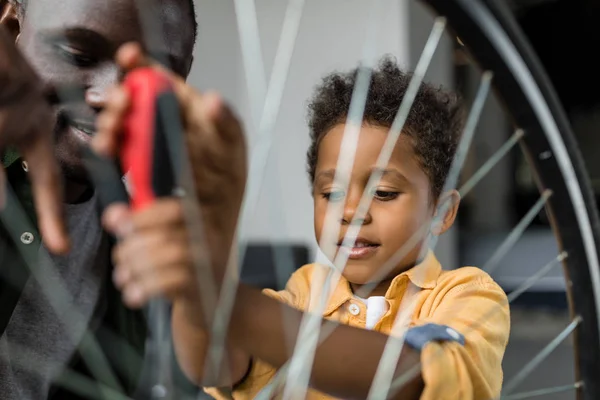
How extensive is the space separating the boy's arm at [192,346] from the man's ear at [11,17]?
11.4 inches

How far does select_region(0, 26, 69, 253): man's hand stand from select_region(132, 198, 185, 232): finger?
0.04 m

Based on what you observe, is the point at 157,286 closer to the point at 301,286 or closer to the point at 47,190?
the point at 47,190

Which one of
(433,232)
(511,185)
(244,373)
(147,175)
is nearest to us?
(147,175)

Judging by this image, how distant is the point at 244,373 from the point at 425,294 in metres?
0.13

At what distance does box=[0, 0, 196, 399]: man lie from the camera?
0.49 m

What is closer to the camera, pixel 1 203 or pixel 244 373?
pixel 1 203

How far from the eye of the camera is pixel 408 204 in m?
0.52

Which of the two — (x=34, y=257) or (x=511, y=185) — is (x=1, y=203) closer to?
(x=34, y=257)

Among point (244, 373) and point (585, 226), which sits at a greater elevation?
point (585, 226)

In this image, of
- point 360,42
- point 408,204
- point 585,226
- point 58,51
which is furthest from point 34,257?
point 360,42

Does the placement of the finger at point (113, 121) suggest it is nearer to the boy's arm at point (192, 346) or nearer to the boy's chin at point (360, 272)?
the boy's arm at point (192, 346)

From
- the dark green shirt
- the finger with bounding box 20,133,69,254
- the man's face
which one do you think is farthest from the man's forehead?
the finger with bounding box 20,133,69,254

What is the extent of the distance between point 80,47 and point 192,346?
0.24 metres

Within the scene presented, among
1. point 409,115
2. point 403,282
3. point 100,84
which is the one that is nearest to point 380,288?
point 403,282
